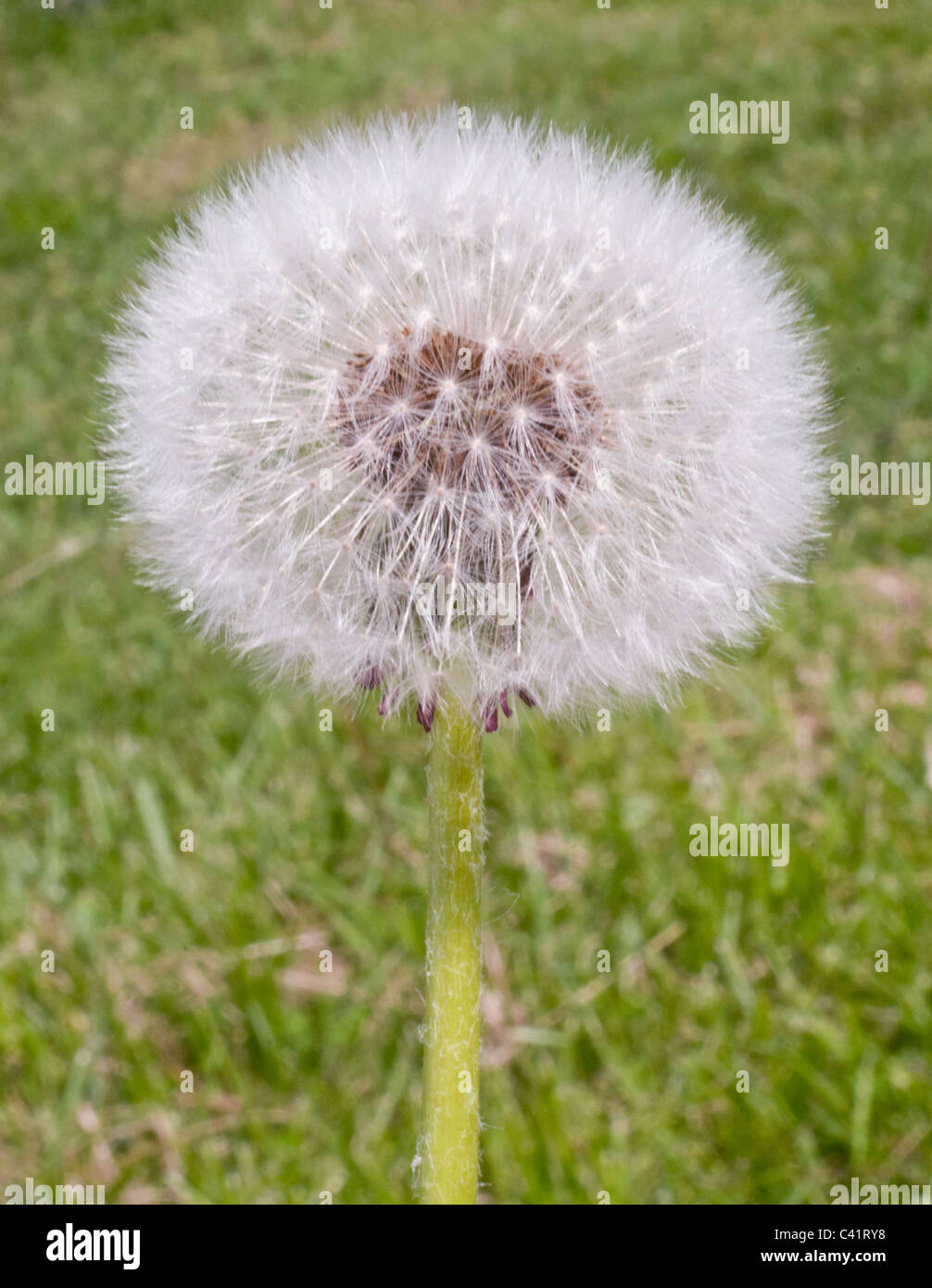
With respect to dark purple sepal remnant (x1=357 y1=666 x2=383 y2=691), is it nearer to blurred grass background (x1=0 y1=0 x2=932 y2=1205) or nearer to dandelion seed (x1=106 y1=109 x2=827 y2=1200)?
dandelion seed (x1=106 y1=109 x2=827 y2=1200)

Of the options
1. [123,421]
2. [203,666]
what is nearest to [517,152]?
[123,421]

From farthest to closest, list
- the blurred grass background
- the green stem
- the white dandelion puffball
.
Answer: the blurred grass background, the white dandelion puffball, the green stem

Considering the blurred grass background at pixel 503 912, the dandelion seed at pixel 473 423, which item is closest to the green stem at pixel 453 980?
the dandelion seed at pixel 473 423

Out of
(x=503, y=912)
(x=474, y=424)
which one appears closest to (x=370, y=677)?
(x=474, y=424)

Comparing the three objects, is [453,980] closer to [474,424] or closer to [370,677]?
[370,677]

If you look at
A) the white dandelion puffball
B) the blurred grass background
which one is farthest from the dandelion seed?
the blurred grass background

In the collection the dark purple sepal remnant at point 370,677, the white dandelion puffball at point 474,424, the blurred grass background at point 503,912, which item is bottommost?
the blurred grass background at point 503,912

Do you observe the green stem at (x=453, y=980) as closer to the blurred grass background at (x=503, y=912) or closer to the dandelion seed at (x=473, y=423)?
the dandelion seed at (x=473, y=423)

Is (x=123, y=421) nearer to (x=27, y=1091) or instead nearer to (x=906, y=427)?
(x=27, y=1091)
